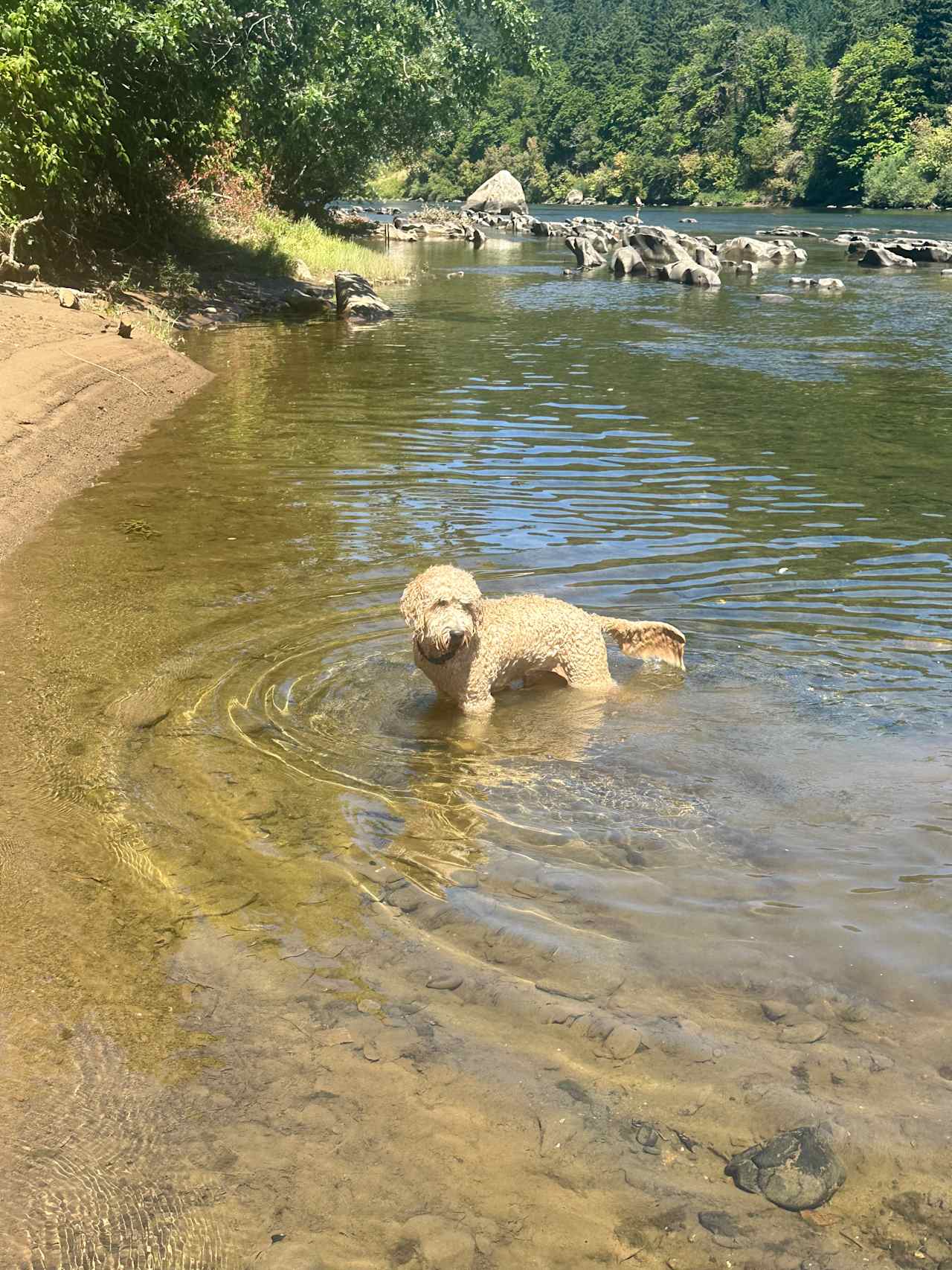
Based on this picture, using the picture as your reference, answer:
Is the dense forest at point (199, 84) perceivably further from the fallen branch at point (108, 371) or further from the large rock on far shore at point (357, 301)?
the fallen branch at point (108, 371)

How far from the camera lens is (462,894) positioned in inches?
197

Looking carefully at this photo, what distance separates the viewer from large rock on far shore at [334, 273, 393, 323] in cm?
2781

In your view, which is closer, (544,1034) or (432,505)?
(544,1034)

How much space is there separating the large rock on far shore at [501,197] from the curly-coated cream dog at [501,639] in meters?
92.1

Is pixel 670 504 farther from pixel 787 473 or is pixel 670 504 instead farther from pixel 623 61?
pixel 623 61

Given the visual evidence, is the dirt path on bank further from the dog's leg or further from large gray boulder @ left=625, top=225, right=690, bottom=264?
large gray boulder @ left=625, top=225, right=690, bottom=264

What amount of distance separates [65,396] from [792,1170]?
1406 centimetres

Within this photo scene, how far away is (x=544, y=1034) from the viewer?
160 inches

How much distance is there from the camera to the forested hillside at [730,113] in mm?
100875

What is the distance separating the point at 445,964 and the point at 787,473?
1069 cm

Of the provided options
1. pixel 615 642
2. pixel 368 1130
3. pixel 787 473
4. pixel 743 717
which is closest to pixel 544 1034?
pixel 368 1130

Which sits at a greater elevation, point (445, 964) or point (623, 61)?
point (623, 61)

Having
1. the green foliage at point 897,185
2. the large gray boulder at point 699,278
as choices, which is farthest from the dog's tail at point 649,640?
the green foliage at point 897,185

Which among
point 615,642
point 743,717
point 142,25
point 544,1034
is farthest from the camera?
point 142,25
